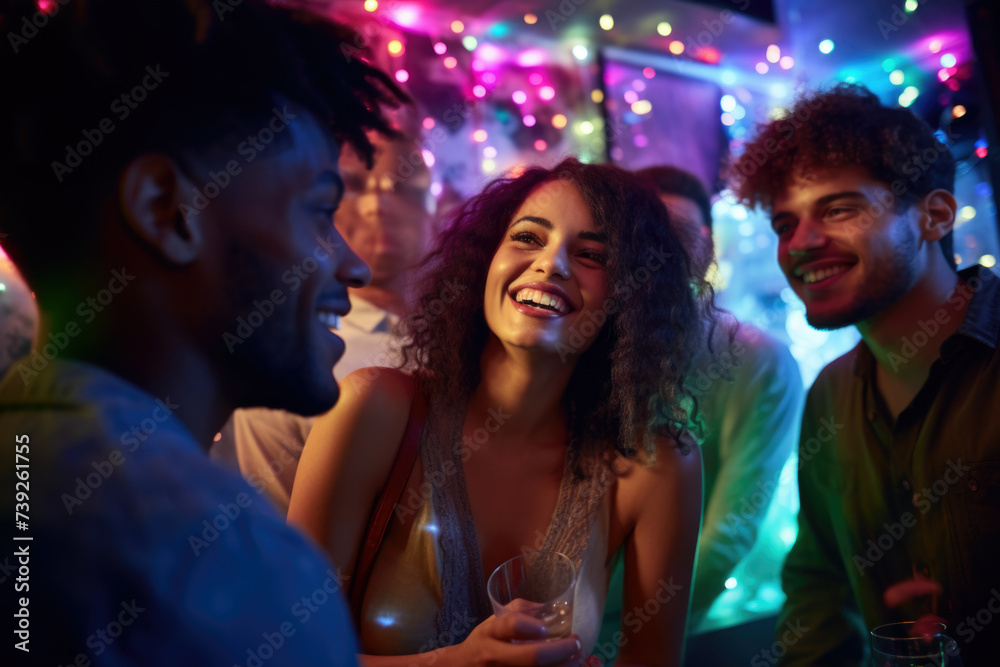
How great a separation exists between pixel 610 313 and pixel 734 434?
1.13 m

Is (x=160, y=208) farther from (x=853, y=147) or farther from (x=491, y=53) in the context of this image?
(x=491, y=53)

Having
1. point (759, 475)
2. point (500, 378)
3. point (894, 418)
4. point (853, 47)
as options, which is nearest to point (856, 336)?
point (853, 47)

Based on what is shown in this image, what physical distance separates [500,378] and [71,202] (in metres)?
1.02

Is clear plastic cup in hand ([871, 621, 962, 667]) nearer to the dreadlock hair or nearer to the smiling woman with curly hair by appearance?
the smiling woman with curly hair

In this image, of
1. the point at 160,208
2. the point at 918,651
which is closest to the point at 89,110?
the point at 160,208

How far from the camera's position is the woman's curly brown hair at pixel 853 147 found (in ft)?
6.37

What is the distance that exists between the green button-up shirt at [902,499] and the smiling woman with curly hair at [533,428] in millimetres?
617

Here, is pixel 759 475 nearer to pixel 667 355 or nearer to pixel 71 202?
pixel 667 355

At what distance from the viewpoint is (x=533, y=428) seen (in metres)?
1.61

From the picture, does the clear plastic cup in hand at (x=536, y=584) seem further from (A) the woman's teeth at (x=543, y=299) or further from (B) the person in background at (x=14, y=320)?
(B) the person in background at (x=14, y=320)

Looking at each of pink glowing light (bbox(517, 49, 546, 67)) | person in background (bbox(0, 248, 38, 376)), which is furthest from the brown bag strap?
pink glowing light (bbox(517, 49, 546, 67))

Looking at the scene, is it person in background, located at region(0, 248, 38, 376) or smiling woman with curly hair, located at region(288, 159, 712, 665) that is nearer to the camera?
smiling woman with curly hair, located at region(288, 159, 712, 665)

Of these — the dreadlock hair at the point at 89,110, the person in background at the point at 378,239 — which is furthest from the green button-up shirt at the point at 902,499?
the dreadlock hair at the point at 89,110

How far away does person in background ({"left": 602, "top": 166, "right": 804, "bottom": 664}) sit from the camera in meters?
2.20
